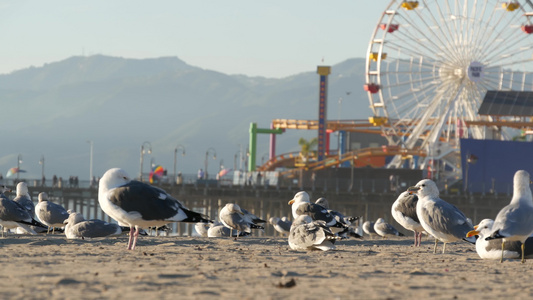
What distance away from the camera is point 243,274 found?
1058 centimetres

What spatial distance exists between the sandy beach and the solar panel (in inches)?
2130

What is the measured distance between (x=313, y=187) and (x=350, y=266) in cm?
5635

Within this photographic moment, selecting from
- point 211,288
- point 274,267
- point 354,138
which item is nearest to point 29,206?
point 274,267

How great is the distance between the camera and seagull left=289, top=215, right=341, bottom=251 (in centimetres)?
1525

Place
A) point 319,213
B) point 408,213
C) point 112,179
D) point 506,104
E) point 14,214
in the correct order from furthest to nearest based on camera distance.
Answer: point 506,104, point 319,213, point 408,213, point 14,214, point 112,179

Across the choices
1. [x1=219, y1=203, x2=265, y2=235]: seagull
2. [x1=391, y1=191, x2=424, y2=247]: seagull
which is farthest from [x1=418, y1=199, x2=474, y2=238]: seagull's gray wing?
[x1=219, y1=203, x2=265, y2=235]: seagull

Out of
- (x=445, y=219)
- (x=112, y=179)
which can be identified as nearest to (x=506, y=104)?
(x=445, y=219)

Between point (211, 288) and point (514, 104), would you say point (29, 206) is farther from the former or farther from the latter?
point (514, 104)

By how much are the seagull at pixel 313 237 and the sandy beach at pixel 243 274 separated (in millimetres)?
241

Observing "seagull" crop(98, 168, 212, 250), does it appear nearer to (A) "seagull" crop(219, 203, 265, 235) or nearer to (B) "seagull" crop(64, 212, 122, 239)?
(B) "seagull" crop(64, 212, 122, 239)

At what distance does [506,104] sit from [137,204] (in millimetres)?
57919

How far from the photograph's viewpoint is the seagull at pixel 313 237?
15250mm

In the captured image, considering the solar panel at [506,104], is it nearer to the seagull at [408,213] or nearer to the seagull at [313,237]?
the seagull at [408,213]

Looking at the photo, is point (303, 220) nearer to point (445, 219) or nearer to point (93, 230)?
point (445, 219)
